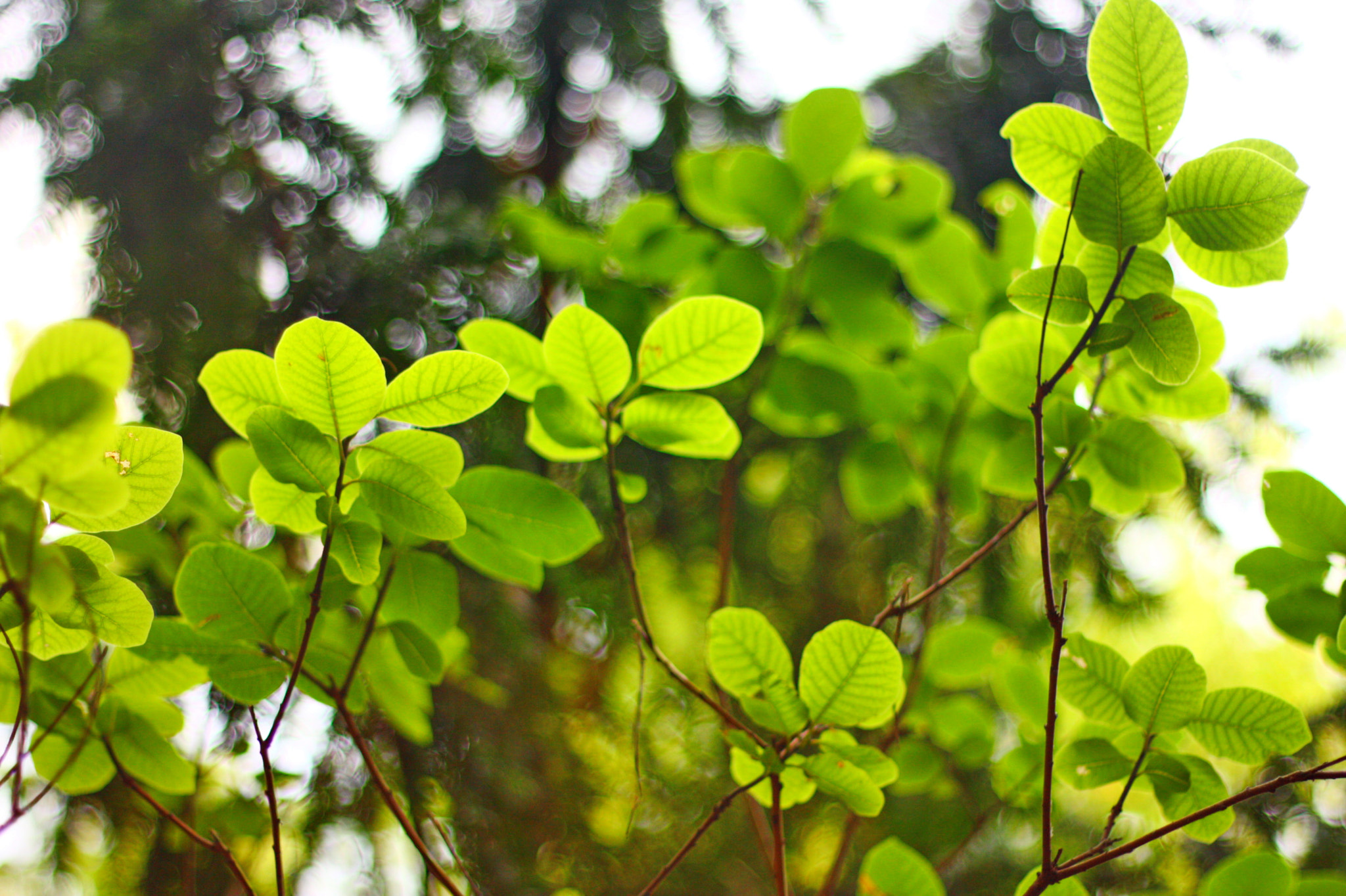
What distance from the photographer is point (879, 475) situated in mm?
962

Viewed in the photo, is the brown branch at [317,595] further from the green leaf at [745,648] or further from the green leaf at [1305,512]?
the green leaf at [1305,512]

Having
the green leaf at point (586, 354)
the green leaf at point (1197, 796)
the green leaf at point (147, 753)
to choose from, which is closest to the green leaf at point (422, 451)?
the green leaf at point (586, 354)

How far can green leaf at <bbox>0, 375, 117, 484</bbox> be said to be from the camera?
347mm

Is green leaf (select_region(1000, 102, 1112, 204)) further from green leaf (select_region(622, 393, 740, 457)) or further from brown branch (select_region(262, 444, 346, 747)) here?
brown branch (select_region(262, 444, 346, 747))

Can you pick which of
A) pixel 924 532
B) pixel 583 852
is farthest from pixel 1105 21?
pixel 583 852

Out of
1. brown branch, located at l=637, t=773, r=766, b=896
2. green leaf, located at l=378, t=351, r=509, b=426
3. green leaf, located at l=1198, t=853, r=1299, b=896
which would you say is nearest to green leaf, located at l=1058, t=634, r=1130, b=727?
green leaf, located at l=1198, t=853, r=1299, b=896

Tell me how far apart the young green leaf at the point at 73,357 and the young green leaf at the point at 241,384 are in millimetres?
166

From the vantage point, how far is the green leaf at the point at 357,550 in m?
0.51

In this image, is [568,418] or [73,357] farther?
[568,418]

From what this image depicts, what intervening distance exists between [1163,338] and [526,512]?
1.49ft

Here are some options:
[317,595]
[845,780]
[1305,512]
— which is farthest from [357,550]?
[1305,512]

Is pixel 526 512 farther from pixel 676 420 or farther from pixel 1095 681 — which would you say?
pixel 1095 681

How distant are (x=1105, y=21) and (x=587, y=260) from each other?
0.56 m

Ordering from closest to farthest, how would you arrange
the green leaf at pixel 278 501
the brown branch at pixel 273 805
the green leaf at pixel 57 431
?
1. the green leaf at pixel 57 431
2. the brown branch at pixel 273 805
3. the green leaf at pixel 278 501
